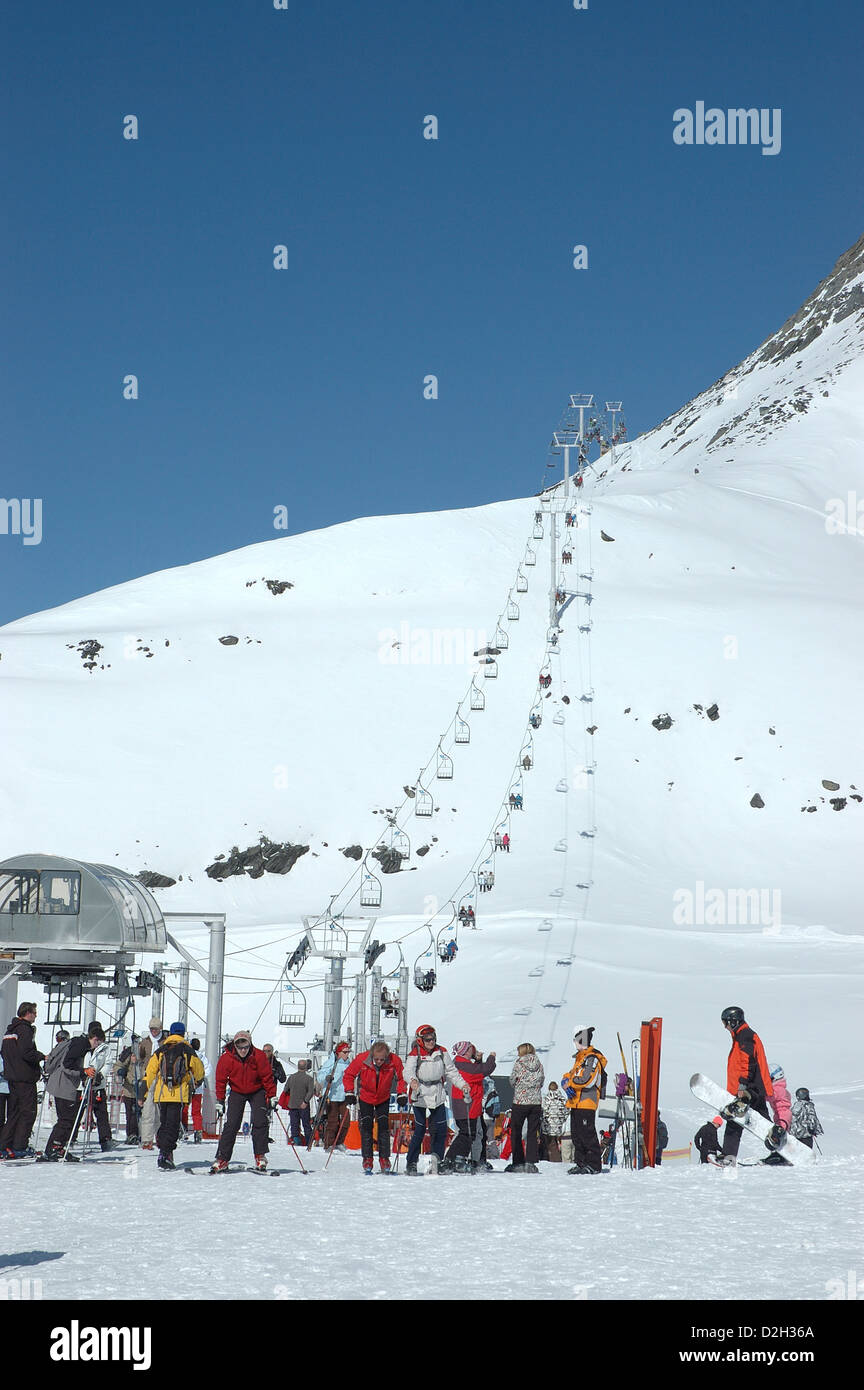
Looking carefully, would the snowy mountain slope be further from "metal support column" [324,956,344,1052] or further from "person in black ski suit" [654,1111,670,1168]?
"person in black ski suit" [654,1111,670,1168]

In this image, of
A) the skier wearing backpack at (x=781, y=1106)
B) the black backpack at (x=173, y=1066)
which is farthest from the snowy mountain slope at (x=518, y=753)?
the black backpack at (x=173, y=1066)

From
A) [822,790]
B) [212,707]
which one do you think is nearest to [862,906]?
[822,790]

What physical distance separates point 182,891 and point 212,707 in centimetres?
1365

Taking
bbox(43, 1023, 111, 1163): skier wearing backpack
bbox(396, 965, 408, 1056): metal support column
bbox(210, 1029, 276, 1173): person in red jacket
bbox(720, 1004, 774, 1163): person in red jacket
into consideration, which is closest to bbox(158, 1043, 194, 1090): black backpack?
bbox(210, 1029, 276, 1173): person in red jacket

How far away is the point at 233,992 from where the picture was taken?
33031 millimetres

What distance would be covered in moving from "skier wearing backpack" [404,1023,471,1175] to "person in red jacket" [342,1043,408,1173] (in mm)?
253

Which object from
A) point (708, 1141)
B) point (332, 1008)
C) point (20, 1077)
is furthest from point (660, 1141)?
point (332, 1008)

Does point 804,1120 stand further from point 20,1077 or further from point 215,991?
point 215,991

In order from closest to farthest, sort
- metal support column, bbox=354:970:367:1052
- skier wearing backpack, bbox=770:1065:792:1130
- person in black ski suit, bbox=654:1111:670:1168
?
skier wearing backpack, bbox=770:1065:792:1130 < person in black ski suit, bbox=654:1111:670:1168 < metal support column, bbox=354:970:367:1052

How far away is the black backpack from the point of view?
14.2m

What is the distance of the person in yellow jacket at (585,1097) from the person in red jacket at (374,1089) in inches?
75.7

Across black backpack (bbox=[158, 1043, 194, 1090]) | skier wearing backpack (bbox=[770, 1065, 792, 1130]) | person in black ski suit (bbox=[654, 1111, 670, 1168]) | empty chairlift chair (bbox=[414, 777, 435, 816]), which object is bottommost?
person in black ski suit (bbox=[654, 1111, 670, 1168])

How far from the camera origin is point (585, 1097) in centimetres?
1416

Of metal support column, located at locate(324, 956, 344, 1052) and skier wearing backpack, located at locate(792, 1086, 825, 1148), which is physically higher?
metal support column, located at locate(324, 956, 344, 1052)
